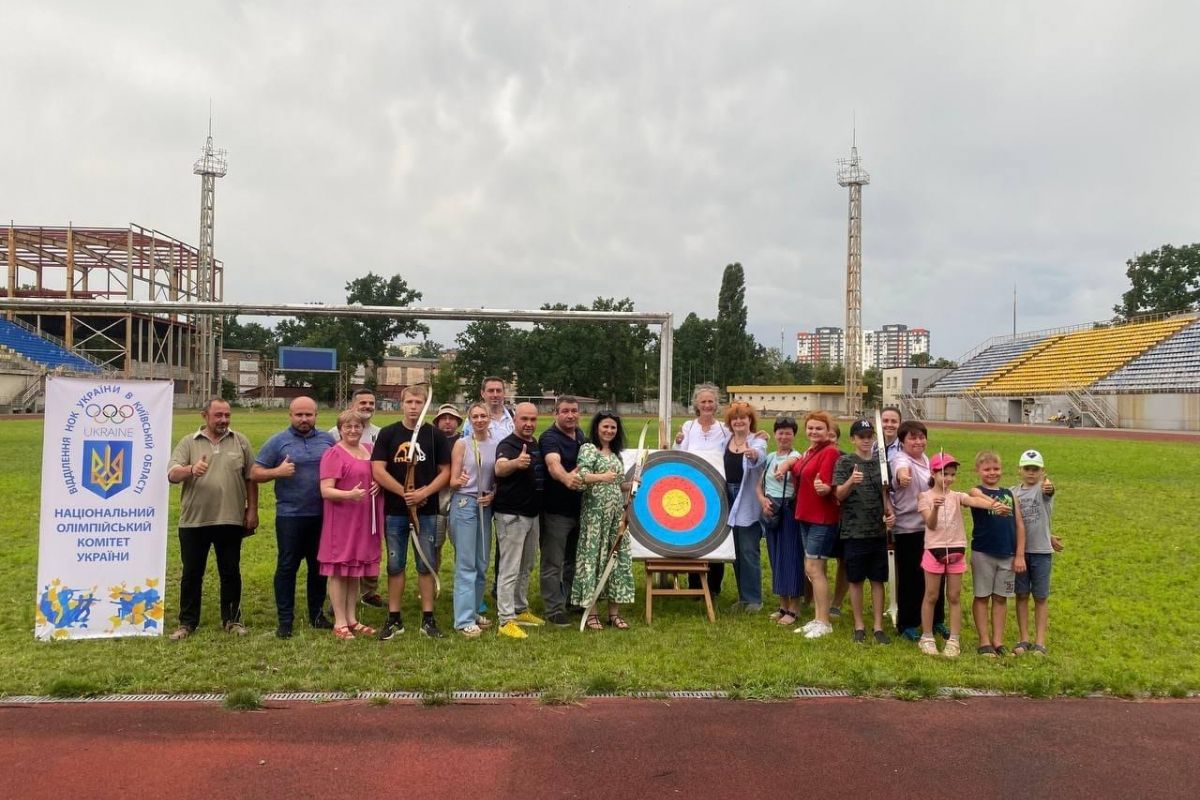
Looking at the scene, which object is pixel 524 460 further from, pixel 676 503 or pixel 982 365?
pixel 982 365

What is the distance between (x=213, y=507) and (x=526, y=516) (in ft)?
7.15

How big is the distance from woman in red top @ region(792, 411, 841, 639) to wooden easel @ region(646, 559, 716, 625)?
725 mm

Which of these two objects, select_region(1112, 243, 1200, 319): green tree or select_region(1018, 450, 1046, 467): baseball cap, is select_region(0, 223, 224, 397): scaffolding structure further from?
select_region(1112, 243, 1200, 319): green tree

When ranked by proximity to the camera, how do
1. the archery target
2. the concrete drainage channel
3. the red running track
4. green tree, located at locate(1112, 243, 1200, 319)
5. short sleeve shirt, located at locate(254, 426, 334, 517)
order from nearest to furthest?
the red running track, the concrete drainage channel, short sleeve shirt, located at locate(254, 426, 334, 517), the archery target, green tree, located at locate(1112, 243, 1200, 319)

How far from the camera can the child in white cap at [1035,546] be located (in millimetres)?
5207

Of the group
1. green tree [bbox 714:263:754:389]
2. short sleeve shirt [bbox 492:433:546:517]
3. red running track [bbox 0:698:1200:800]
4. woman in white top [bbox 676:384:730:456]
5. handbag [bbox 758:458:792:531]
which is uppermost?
green tree [bbox 714:263:754:389]

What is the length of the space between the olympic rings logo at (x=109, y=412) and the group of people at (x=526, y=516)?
645 millimetres

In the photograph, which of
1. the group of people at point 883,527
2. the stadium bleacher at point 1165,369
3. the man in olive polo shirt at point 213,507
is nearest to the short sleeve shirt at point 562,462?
the group of people at point 883,527

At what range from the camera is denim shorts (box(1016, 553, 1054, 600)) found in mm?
5203

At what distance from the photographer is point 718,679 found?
470 centimetres

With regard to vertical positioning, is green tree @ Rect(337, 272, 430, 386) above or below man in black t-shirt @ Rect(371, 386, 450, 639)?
above

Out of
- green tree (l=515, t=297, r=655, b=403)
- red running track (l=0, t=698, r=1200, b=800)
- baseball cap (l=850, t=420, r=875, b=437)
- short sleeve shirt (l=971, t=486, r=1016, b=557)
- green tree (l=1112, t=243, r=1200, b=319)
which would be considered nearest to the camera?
red running track (l=0, t=698, r=1200, b=800)

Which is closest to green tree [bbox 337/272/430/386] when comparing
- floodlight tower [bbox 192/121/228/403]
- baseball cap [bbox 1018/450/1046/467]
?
baseball cap [bbox 1018/450/1046/467]

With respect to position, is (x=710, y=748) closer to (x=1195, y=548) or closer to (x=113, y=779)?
(x=113, y=779)
